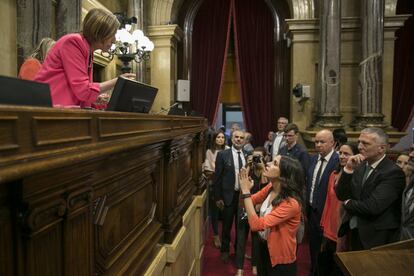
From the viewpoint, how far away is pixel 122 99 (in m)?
1.44

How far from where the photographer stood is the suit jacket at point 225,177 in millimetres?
3811

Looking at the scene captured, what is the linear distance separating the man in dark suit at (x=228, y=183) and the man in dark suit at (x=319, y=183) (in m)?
0.84

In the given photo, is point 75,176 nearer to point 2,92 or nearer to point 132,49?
point 2,92

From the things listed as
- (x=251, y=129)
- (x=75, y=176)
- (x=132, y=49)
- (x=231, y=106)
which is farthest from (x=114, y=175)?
(x=231, y=106)

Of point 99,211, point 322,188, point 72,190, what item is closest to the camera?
point 72,190

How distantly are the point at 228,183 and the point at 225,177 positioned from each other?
7 centimetres

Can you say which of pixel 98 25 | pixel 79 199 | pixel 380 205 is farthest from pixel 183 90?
pixel 79 199

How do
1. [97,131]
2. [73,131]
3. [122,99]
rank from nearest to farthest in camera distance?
[73,131] → [97,131] → [122,99]

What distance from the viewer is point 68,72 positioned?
1414 mm

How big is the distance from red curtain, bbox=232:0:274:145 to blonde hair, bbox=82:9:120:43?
6504mm

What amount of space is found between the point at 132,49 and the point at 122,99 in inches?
191

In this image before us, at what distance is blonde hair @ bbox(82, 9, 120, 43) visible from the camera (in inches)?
57.5

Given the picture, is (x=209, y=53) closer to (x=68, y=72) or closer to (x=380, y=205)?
(x=380, y=205)

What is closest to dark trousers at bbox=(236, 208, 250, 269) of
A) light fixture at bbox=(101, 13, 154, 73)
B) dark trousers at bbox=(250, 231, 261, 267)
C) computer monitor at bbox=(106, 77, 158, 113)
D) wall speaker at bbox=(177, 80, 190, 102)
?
dark trousers at bbox=(250, 231, 261, 267)
